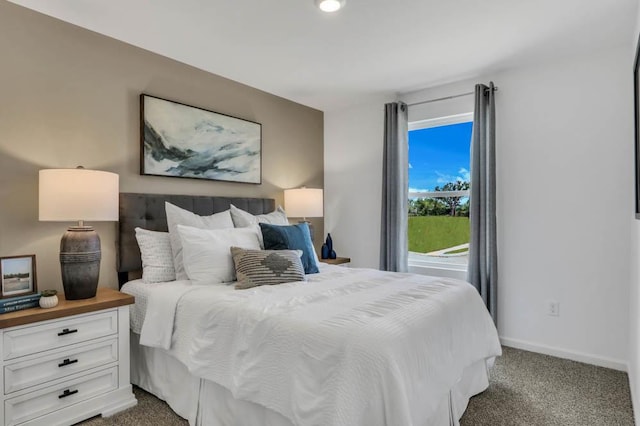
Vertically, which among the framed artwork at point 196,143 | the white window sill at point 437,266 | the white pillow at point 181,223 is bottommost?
the white window sill at point 437,266

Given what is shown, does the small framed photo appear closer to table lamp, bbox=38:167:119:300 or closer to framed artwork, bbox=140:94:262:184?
table lamp, bbox=38:167:119:300

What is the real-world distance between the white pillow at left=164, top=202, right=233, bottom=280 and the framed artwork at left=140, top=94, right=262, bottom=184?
Result: 0.41m

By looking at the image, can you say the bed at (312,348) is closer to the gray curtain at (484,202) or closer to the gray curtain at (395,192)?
the gray curtain at (484,202)

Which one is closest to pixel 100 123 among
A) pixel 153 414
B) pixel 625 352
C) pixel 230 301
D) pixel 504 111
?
pixel 230 301

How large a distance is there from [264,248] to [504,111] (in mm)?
2406

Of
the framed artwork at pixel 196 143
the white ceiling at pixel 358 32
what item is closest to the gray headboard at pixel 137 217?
the framed artwork at pixel 196 143

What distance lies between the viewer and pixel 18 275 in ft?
6.98

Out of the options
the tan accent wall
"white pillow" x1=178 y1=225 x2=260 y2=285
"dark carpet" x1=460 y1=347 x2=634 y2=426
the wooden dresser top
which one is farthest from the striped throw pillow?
"dark carpet" x1=460 y1=347 x2=634 y2=426

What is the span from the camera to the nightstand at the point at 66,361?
1.87 m

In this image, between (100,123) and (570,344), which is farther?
(570,344)

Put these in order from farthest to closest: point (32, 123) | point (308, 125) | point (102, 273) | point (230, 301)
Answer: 1. point (308, 125)
2. point (102, 273)
3. point (32, 123)
4. point (230, 301)

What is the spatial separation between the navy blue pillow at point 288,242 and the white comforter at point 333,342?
0.36m

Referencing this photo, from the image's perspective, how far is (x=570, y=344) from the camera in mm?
2979

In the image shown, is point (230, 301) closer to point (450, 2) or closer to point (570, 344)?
point (450, 2)
